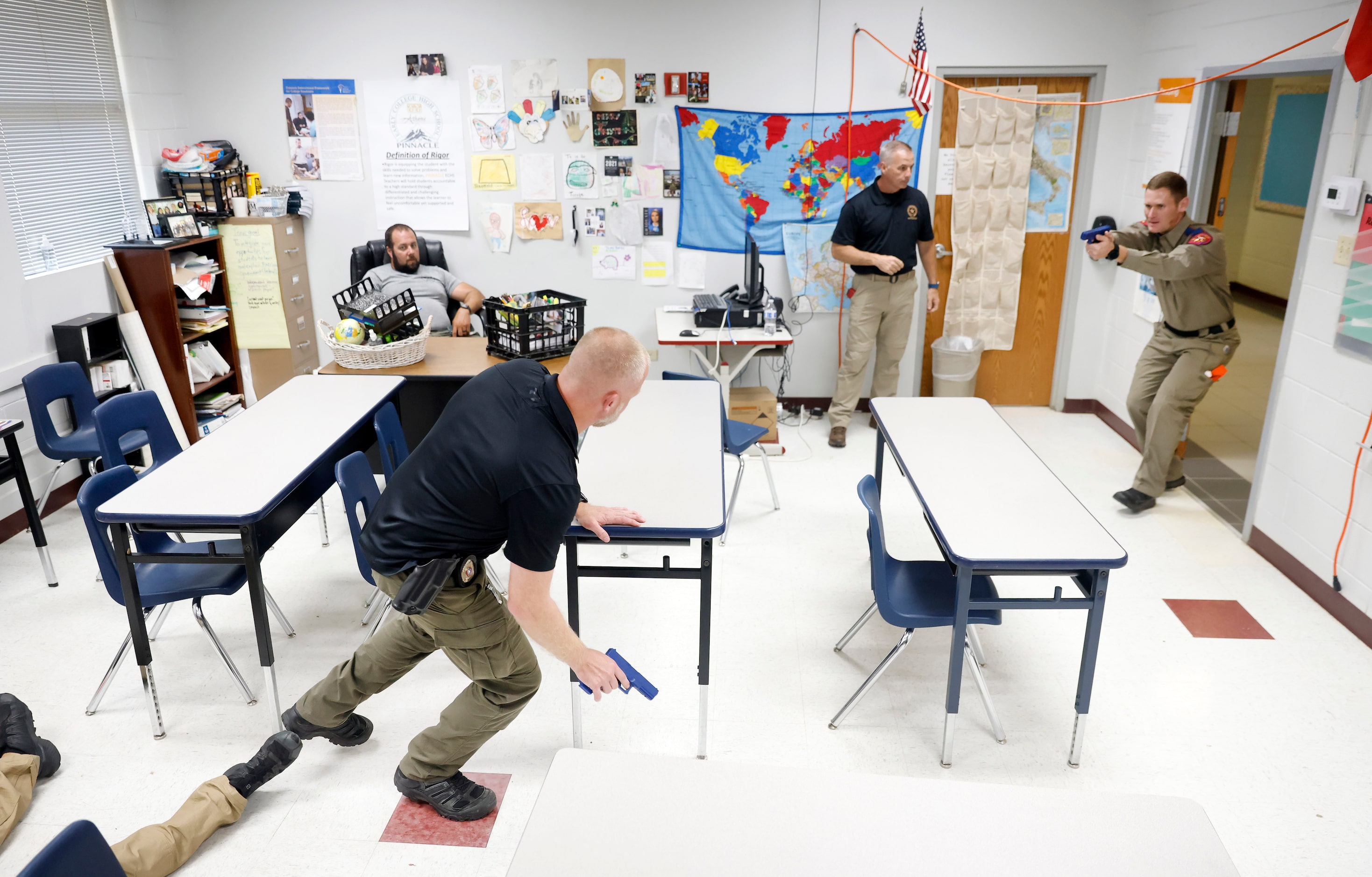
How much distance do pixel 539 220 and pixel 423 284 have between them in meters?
0.86

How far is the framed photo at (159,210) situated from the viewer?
537 centimetres

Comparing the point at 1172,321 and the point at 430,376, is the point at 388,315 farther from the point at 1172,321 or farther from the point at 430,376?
the point at 1172,321

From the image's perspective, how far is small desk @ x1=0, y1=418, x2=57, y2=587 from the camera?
12.9 feet

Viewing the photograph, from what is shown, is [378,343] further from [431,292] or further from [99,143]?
[99,143]

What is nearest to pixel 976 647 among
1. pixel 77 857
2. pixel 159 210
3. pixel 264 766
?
pixel 264 766

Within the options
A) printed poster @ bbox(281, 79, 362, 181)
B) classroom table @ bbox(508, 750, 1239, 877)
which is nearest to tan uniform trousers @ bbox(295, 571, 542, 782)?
classroom table @ bbox(508, 750, 1239, 877)

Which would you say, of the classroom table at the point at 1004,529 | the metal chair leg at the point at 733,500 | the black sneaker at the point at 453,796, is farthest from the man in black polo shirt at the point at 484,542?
the metal chair leg at the point at 733,500

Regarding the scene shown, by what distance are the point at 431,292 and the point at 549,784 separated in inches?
180

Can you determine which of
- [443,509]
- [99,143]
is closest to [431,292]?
[99,143]

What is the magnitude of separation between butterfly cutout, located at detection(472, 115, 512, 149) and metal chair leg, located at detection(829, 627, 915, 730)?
418 centimetres

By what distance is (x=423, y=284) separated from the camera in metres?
5.71

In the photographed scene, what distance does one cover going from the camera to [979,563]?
263cm

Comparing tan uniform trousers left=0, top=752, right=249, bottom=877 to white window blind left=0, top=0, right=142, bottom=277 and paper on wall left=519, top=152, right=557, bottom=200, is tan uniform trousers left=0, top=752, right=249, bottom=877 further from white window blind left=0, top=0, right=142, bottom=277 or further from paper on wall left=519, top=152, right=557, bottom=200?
paper on wall left=519, top=152, right=557, bottom=200

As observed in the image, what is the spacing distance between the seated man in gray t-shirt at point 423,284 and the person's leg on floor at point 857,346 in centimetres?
224
